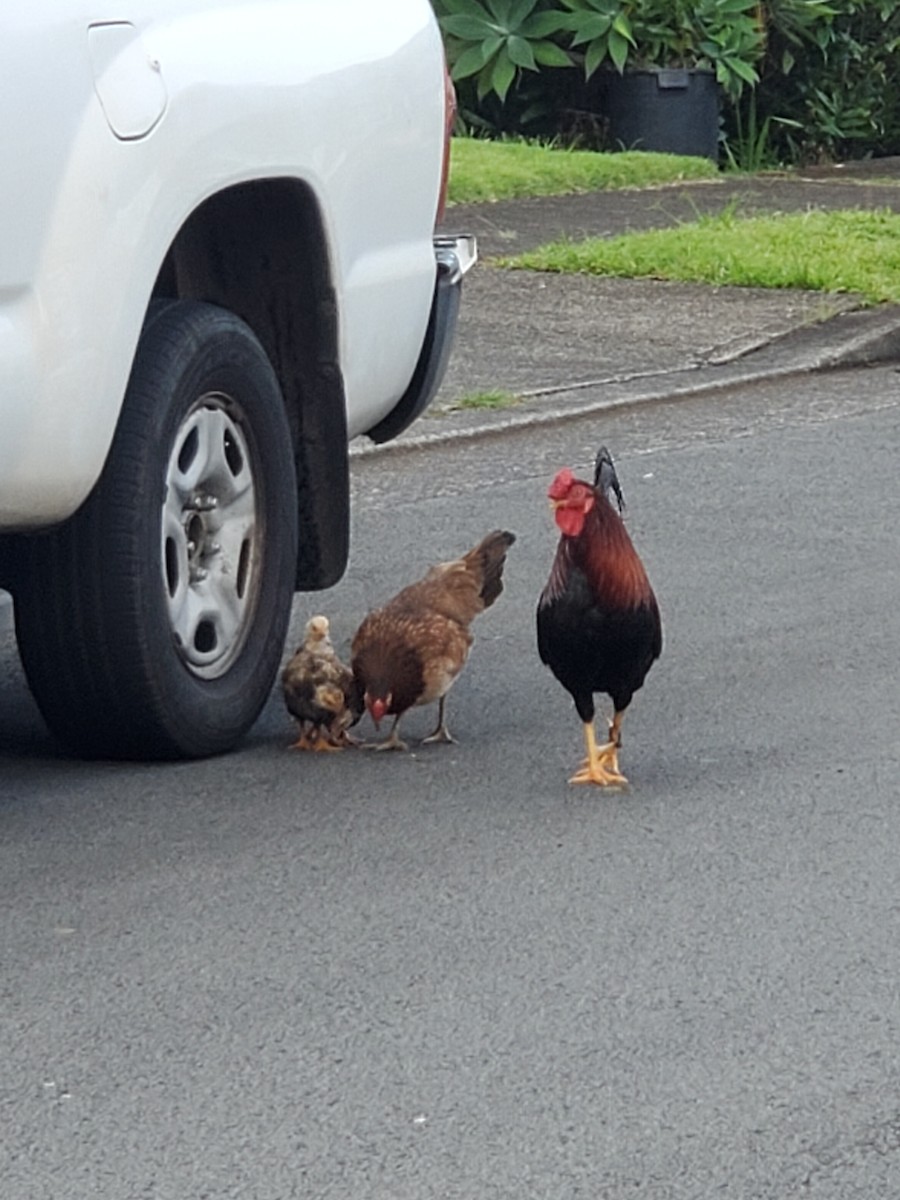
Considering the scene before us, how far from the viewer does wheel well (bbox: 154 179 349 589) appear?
523 cm

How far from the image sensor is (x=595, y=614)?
5.01m

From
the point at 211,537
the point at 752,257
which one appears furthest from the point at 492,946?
the point at 752,257

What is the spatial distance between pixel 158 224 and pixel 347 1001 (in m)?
1.46

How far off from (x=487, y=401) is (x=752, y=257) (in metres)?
3.17

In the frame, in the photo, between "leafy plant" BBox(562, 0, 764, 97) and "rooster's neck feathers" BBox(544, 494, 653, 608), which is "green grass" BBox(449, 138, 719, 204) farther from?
"rooster's neck feathers" BBox(544, 494, 653, 608)

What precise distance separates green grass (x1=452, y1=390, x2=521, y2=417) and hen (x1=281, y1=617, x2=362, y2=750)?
3.80m

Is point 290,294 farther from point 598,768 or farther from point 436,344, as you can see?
point 598,768

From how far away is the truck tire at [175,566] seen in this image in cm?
475

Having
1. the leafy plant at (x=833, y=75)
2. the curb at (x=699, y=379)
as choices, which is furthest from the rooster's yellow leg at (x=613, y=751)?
the leafy plant at (x=833, y=75)

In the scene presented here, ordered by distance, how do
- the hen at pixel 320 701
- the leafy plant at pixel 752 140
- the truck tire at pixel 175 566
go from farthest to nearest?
the leafy plant at pixel 752 140
the hen at pixel 320 701
the truck tire at pixel 175 566

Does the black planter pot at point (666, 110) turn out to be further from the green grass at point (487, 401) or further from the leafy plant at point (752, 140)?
the green grass at point (487, 401)

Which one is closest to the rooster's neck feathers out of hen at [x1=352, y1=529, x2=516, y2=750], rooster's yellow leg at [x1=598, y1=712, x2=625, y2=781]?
rooster's yellow leg at [x1=598, y1=712, x2=625, y2=781]

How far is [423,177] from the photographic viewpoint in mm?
5527

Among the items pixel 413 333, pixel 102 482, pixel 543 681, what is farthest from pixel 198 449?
pixel 543 681
